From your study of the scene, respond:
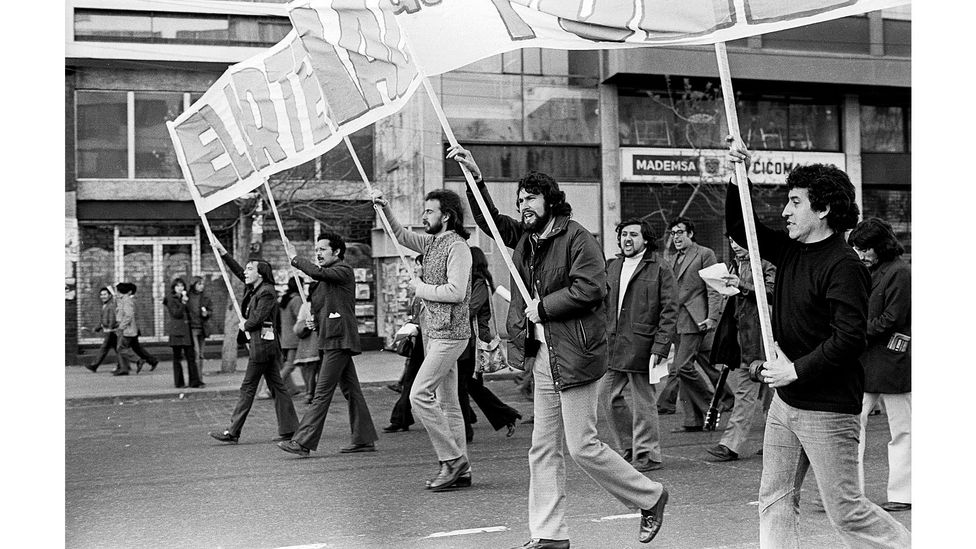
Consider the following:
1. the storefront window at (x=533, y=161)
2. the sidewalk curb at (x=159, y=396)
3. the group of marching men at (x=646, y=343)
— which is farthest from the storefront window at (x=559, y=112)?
the group of marching men at (x=646, y=343)

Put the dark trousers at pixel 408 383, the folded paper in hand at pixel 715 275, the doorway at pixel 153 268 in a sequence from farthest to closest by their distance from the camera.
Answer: the doorway at pixel 153 268, the dark trousers at pixel 408 383, the folded paper in hand at pixel 715 275

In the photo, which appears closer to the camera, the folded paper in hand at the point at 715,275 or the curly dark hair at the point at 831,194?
the curly dark hair at the point at 831,194

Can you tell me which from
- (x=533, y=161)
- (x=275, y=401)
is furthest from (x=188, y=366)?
(x=533, y=161)

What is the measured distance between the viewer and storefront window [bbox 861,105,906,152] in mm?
27188

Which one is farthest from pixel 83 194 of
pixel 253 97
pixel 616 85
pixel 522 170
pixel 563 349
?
pixel 563 349

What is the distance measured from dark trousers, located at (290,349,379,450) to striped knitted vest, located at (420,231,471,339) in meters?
1.68

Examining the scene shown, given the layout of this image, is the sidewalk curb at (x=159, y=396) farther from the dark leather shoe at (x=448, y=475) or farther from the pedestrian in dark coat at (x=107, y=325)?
the dark leather shoe at (x=448, y=475)

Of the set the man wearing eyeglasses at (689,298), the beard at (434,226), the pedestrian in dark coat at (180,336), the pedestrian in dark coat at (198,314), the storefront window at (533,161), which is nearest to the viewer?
the beard at (434,226)

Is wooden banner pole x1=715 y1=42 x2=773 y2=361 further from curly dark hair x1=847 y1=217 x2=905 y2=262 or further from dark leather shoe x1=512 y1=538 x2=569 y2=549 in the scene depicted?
curly dark hair x1=847 y1=217 x2=905 y2=262

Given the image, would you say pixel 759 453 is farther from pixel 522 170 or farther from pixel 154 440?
pixel 522 170

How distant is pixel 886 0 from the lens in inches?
163

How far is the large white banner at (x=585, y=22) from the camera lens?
14.7 ft

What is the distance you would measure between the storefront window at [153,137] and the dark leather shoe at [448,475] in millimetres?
17013
